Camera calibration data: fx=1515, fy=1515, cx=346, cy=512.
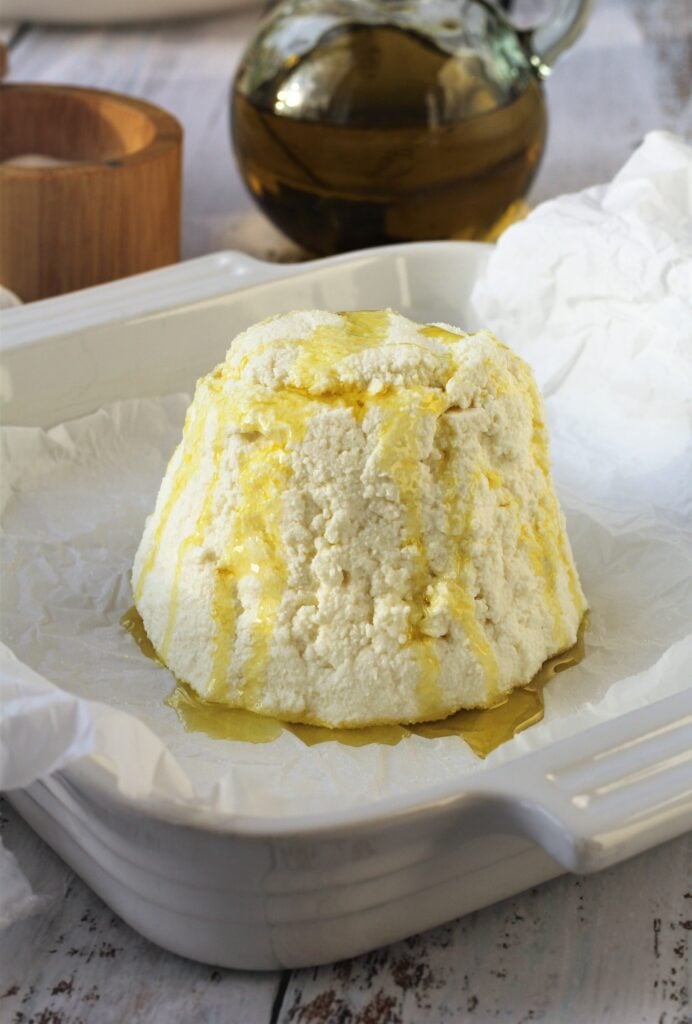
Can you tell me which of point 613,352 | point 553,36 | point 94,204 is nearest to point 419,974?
point 613,352

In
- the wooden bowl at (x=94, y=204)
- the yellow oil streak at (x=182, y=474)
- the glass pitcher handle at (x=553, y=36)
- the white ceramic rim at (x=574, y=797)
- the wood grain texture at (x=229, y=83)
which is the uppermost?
the white ceramic rim at (x=574, y=797)

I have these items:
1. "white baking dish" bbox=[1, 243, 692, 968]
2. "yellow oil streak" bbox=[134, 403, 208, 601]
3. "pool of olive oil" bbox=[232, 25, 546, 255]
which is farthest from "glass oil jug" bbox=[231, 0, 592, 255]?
"white baking dish" bbox=[1, 243, 692, 968]

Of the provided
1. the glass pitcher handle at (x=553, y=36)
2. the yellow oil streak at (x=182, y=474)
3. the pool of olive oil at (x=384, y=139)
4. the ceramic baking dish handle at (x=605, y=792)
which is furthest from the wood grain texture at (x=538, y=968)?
the glass pitcher handle at (x=553, y=36)

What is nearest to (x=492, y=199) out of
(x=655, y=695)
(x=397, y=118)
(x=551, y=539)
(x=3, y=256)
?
(x=397, y=118)

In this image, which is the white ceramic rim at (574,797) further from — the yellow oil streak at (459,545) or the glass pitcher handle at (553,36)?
the glass pitcher handle at (553,36)

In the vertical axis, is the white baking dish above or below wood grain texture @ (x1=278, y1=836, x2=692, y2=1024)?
above

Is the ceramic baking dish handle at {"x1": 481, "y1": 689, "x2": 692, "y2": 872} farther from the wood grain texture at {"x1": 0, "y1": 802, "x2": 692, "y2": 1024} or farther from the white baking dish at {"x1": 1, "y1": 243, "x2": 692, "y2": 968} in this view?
the wood grain texture at {"x1": 0, "y1": 802, "x2": 692, "y2": 1024}

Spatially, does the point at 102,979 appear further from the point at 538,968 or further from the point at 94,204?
the point at 94,204
